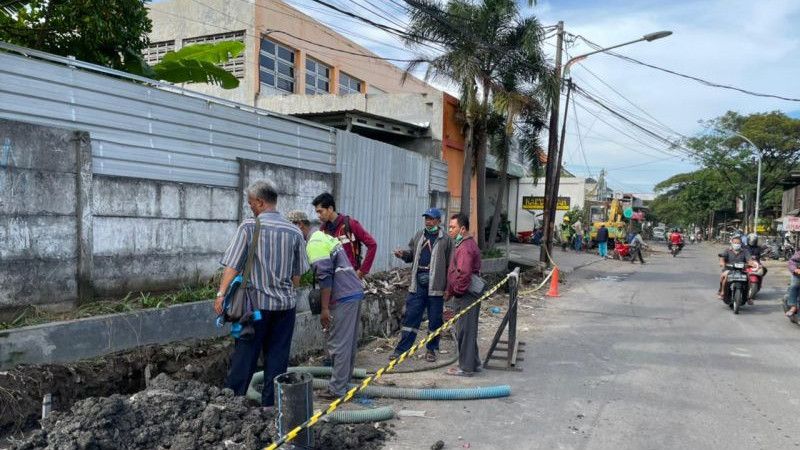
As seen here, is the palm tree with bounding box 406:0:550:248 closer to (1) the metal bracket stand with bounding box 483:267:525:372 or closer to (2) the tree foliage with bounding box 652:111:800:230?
(1) the metal bracket stand with bounding box 483:267:525:372

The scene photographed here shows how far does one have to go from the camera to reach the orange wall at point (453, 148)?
16.8 m

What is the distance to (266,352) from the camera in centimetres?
457

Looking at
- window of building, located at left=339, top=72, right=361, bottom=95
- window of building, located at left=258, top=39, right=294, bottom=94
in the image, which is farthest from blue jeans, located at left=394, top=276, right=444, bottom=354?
window of building, located at left=339, top=72, right=361, bottom=95

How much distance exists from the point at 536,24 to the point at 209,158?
12993 mm

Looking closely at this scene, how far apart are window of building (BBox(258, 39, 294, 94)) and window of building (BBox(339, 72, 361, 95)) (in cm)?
328

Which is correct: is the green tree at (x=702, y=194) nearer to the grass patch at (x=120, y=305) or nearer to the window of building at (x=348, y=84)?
the window of building at (x=348, y=84)

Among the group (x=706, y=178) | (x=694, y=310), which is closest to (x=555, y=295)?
(x=694, y=310)

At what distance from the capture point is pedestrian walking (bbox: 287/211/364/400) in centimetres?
505

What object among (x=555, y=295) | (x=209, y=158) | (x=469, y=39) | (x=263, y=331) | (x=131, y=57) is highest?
(x=469, y=39)

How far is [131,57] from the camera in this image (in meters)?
8.30

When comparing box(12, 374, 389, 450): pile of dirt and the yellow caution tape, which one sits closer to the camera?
the yellow caution tape

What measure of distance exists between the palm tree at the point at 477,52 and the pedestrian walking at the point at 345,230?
33.6 feet

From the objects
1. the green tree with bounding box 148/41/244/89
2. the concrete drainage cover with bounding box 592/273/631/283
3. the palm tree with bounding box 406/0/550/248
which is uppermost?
the palm tree with bounding box 406/0/550/248

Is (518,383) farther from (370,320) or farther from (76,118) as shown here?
(76,118)
